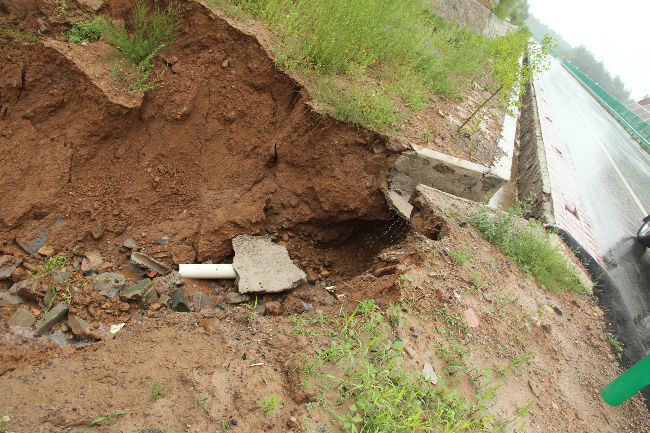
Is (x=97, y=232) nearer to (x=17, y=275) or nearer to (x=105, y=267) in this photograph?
(x=105, y=267)

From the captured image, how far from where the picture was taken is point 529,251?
3.74 metres

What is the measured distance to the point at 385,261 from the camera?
3.34 meters

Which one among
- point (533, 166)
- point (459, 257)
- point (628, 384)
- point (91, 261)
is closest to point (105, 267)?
point (91, 261)

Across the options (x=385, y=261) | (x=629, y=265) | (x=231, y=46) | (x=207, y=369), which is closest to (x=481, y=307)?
(x=385, y=261)

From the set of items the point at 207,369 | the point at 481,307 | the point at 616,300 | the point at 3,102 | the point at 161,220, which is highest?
the point at 616,300

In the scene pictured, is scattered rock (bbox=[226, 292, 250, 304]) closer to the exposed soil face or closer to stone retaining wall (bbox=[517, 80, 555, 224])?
the exposed soil face

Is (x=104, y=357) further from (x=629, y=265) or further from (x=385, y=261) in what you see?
(x=629, y=265)

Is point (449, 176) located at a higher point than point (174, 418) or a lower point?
higher

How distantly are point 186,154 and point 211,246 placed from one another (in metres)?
1.00

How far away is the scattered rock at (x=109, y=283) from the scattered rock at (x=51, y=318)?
27cm

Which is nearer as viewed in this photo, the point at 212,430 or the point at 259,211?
the point at 212,430

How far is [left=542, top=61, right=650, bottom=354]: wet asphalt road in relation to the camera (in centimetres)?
559

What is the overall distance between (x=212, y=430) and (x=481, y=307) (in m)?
2.17

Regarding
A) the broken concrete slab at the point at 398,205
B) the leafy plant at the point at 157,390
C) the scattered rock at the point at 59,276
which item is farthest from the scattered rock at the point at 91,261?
the broken concrete slab at the point at 398,205
